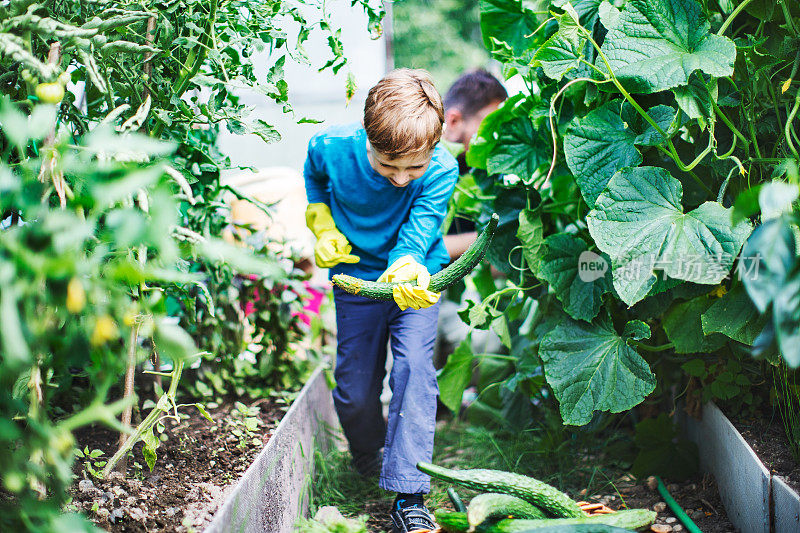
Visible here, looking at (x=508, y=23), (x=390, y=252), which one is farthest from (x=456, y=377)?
(x=508, y=23)

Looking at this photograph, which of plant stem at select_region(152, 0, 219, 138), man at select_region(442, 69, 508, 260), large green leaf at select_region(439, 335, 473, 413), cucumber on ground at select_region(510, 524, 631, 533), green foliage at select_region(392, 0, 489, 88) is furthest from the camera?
green foliage at select_region(392, 0, 489, 88)

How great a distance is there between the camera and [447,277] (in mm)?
1855

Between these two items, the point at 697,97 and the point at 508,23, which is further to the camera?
the point at 508,23

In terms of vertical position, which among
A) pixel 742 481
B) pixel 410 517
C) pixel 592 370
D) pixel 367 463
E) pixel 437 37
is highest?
pixel 437 37

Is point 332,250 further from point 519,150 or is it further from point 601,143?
point 601,143

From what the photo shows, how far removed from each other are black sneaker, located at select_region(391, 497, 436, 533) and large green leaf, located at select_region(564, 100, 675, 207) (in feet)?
3.29

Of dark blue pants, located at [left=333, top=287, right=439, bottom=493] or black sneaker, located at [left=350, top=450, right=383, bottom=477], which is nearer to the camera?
dark blue pants, located at [left=333, top=287, right=439, bottom=493]

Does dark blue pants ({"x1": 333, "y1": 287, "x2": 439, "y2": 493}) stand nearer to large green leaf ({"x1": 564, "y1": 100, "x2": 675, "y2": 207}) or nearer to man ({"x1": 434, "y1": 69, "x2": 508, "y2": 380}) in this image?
large green leaf ({"x1": 564, "y1": 100, "x2": 675, "y2": 207})

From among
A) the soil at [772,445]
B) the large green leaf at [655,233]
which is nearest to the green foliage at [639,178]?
the large green leaf at [655,233]

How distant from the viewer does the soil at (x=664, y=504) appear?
183cm

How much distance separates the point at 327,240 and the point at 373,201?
0.65 ft

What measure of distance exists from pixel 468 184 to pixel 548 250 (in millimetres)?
587

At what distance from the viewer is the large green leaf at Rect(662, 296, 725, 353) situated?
183 centimetres

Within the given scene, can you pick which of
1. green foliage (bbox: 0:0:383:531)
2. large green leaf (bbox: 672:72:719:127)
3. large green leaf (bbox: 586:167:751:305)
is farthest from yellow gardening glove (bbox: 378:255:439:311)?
large green leaf (bbox: 672:72:719:127)
